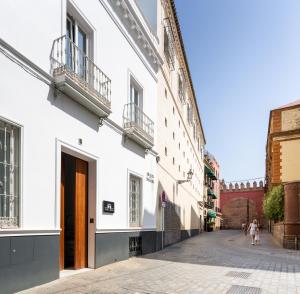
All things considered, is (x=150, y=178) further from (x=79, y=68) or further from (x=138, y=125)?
(x=79, y=68)

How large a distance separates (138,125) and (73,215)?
4.67m

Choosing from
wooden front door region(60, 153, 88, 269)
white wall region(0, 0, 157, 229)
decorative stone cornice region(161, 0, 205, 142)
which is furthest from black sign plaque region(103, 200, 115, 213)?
decorative stone cornice region(161, 0, 205, 142)

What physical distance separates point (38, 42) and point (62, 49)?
2.87ft

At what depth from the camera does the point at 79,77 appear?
859 centimetres

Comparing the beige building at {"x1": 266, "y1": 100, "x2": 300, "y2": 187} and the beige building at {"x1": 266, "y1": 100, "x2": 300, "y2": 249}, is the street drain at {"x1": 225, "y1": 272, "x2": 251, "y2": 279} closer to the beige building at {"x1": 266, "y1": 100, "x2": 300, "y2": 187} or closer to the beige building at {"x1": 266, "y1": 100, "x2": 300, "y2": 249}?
the beige building at {"x1": 266, "y1": 100, "x2": 300, "y2": 249}

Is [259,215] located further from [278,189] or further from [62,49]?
[62,49]

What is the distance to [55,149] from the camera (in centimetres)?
793

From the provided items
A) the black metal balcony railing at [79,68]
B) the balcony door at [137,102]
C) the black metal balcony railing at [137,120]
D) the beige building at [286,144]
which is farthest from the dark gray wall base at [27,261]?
the beige building at [286,144]

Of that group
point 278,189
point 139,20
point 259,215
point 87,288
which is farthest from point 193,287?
point 259,215

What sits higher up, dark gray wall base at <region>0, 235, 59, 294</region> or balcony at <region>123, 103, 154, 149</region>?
balcony at <region>123, 103, 154, 149</region>

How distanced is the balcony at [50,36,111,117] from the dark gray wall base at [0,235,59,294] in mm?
3331

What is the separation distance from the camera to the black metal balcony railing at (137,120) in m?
12.2

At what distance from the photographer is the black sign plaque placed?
34.1ft

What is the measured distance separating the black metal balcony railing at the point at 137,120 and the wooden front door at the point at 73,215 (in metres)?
2.99
